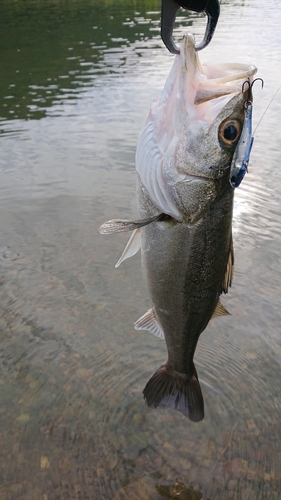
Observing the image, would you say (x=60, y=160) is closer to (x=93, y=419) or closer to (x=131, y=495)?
(x=93, y=419)

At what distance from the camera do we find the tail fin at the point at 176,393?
2.93m

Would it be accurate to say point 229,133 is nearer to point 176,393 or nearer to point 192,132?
point 192,132

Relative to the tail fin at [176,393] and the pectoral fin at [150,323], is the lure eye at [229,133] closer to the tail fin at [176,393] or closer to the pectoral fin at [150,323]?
the pectoral fin at [150,323]

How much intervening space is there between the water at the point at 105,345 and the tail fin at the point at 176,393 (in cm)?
62

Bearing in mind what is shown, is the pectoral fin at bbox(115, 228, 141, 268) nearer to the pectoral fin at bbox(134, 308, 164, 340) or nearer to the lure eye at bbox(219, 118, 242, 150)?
the pectoral fin at bbox(134, 308, 164, 340)

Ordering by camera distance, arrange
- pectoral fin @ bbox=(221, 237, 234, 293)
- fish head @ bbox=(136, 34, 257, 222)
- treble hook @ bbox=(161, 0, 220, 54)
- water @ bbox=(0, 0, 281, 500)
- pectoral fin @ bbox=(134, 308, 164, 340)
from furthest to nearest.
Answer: water @ bbox=(0, 0, 281, 500) < pectoral fin @ bbox=(134, 308, 164, 340) < pectoral fin @ bbox=(221, 237, 234, 293) < fish head @ bbox=(136, 34, 257, 222) < treble hook @ bbox=(161, 0, 220, 54)

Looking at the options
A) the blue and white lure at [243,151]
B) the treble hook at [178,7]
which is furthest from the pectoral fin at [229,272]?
the treble hook at [178,7]

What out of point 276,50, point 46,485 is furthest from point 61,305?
point 276,50

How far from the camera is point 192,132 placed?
2152mm

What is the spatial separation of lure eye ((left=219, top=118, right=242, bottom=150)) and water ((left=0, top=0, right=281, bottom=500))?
235 cm

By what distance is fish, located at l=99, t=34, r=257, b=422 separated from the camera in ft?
6.91

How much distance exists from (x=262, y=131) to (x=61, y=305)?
6.28 metres

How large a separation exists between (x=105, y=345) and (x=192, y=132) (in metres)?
2.58

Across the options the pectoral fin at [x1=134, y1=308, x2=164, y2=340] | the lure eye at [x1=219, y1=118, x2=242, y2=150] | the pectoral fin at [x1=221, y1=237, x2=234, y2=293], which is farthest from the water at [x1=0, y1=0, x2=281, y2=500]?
the lure eye at [x1=219, y1=118, x2=242, y2=150]
